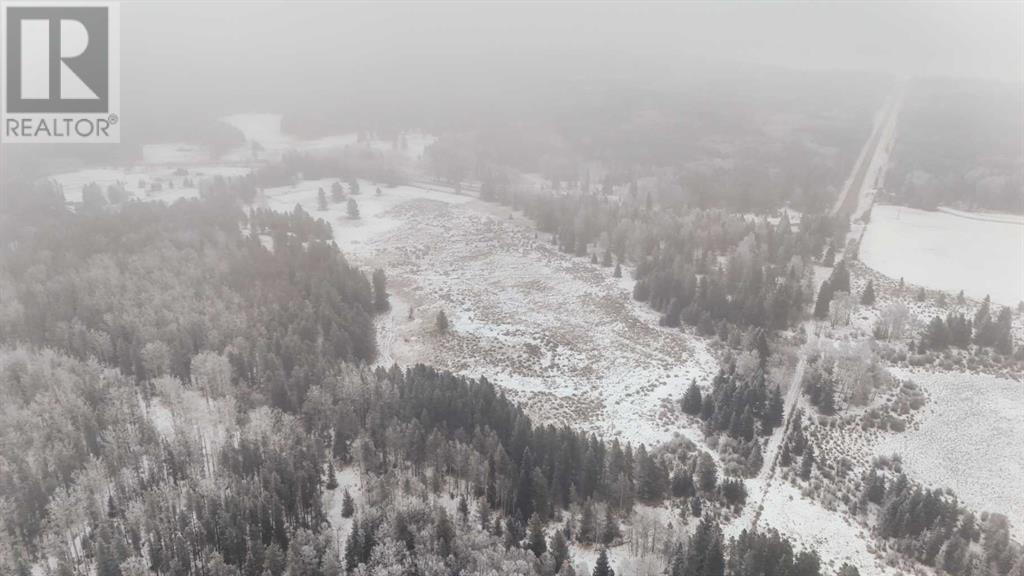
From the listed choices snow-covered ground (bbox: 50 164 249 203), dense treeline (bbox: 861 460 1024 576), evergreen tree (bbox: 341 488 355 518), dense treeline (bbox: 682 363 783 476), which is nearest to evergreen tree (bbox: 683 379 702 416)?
dense treeline (bbox: 682 363 783 476)

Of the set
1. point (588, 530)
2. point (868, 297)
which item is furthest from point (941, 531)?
point (868, 297)

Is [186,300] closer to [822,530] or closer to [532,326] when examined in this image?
[532,326]

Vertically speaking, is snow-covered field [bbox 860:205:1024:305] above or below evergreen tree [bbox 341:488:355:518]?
above

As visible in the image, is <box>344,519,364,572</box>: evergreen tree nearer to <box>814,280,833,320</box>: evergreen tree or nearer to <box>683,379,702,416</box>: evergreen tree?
<box>683,379,702,416</box>: evergreen tree

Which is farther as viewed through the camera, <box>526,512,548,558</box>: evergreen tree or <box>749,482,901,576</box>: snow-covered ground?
<box>749,482,901,576</box>: snow-covered ground

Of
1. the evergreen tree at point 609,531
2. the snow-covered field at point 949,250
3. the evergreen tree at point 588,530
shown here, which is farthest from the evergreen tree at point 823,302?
Result: the evergreen tree at point 588,530

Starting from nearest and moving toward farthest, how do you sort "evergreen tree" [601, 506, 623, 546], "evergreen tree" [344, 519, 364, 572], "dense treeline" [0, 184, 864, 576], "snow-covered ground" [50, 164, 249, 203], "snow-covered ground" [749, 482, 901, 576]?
"evergreen tree" [344, 519, 364, 572], "dense treeline" [0, 184, 864, 576], "snow-covered ground" [749, 482, 901, 576], "evergreen tree" [601, 506, 623, 546], "snow-covered ground" [50, 164, 249, 203]

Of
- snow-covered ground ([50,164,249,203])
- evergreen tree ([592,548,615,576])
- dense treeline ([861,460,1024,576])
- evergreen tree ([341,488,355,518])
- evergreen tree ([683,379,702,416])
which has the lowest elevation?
evergreen tree ([341,488,355,518])
